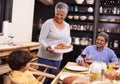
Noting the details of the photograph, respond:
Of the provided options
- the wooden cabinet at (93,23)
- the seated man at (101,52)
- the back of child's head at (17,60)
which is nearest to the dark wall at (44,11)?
the wooden cabinet at (93,23)

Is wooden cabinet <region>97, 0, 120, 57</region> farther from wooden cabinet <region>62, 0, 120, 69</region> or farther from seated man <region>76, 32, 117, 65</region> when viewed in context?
seated man <region>76, 32, 117, 65</region>

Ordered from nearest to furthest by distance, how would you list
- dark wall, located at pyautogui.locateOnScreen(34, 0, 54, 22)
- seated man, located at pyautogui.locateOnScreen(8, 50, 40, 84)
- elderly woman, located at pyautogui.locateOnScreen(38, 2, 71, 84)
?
seated man, located at pyautogui.locateOnScreen(8, 50, 40, 84) → elderly woman, located at pyautogui.locateOnScreen(38, 2, 71, 84) → dark wall, located at pyautogui.locateOnScreen(34, 0, 54, 22)

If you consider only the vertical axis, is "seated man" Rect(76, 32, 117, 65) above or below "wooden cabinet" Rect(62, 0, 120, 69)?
below

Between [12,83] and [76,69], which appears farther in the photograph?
[76,69]

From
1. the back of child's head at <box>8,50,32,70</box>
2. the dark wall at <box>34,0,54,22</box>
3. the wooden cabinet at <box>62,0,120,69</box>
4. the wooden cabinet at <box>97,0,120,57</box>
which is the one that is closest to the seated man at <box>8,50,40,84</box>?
the back of child's head at <box>8,50,32,70</box>

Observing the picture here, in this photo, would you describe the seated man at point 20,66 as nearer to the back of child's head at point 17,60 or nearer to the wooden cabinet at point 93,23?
the back of child's head at point 17,60

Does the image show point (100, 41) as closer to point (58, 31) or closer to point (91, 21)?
point (58, 31)

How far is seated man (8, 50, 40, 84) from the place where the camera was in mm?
1744

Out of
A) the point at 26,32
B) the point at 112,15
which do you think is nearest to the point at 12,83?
the point at 26,32

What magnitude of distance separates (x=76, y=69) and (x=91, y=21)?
4047 mm

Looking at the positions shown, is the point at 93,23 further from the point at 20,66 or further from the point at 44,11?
the point at 20,66

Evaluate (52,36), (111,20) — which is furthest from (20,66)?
(111,20)

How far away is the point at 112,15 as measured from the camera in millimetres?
6125

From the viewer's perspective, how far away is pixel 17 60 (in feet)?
5.85
